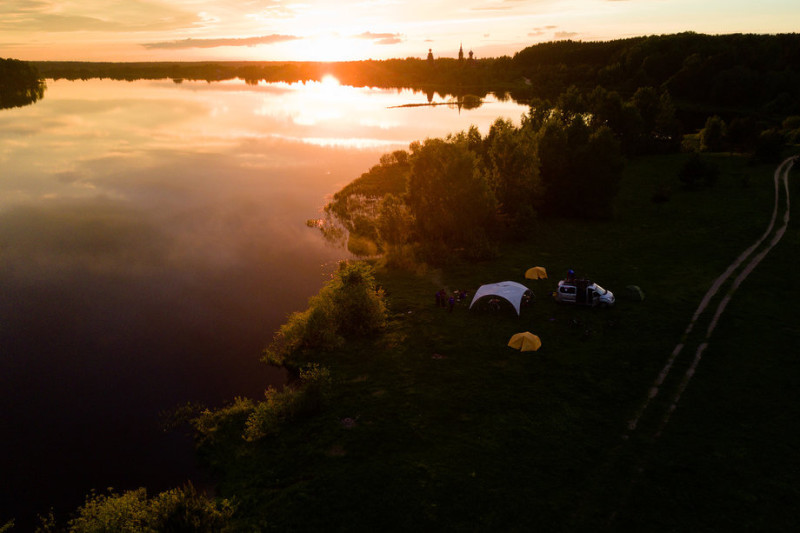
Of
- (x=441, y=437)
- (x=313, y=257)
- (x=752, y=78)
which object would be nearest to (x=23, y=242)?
(x=313, y=257)

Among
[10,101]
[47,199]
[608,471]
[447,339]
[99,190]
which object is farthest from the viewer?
[10,101]

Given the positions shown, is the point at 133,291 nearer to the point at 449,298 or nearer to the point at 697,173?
the point at 449,298

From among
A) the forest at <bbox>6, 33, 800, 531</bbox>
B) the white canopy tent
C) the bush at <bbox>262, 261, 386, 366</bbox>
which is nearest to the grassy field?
the forest at <bbox>6, 33, 800, 531</bbox>

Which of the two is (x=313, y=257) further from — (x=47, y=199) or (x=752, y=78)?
(x=752, y=78)

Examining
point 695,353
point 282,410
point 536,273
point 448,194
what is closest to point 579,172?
point 448,194

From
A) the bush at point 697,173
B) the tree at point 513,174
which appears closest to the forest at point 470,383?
the tree at point 513,174

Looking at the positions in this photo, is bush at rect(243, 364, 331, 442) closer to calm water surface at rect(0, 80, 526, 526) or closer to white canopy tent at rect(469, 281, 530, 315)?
calm water surface at rect(0, 80, 526, 526)
